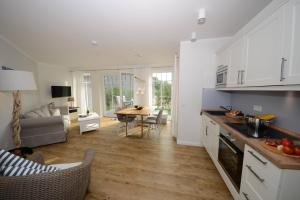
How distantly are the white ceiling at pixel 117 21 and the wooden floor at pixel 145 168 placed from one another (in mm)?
2590

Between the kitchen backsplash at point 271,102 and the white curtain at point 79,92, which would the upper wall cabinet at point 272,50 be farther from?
the white curtain at point 79,92

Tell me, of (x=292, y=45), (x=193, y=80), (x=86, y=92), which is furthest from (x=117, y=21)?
(x=86, y=92)

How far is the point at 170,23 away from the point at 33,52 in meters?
4.30

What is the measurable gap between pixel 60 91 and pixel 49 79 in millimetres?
606

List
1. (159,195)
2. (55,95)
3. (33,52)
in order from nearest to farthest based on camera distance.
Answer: (159,195) < (33,52) < (55,95)

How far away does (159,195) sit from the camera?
1.66 m

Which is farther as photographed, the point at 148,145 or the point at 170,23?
the point at 148,145

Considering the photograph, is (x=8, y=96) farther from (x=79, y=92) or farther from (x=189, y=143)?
(x=189, y=143)

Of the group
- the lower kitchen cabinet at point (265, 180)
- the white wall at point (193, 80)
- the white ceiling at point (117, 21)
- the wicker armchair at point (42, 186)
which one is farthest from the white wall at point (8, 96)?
the lower kitchen cabinet at point (265, 180)

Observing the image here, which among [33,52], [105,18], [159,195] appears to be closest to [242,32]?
[105,18]

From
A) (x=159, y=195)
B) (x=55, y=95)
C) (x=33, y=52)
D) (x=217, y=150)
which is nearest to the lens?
(x=159, y=195)

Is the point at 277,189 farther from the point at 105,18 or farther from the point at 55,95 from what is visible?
the point at 55,95

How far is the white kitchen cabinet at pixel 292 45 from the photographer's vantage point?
102cm

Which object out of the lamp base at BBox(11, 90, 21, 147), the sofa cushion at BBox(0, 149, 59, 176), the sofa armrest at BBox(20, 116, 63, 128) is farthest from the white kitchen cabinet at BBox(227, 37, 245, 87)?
the sofa armrest at BBox(20, 116, 63, 128)
